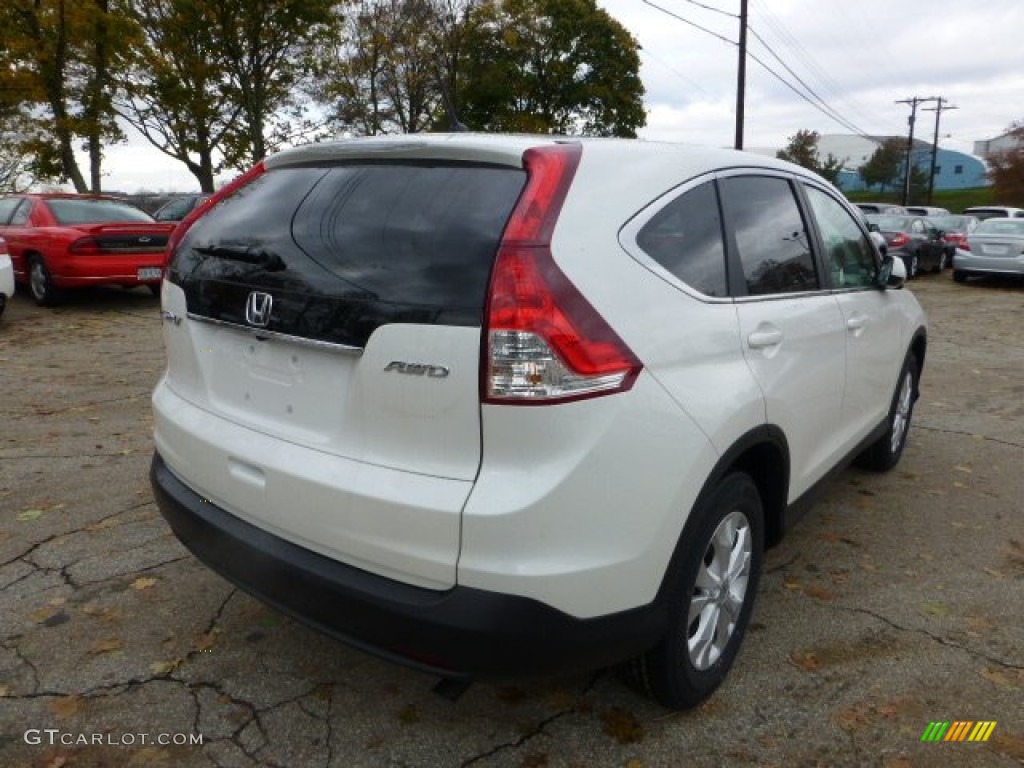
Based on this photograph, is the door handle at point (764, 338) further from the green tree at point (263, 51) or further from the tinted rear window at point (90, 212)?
the green tree at point (263, 51)

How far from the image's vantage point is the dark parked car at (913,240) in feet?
56.4

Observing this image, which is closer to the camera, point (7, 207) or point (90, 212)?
point (90, 212)

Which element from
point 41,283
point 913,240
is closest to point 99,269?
point 41,283

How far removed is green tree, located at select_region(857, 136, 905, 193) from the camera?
70.2 meters

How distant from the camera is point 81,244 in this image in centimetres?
975

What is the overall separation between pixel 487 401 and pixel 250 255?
0.92 m

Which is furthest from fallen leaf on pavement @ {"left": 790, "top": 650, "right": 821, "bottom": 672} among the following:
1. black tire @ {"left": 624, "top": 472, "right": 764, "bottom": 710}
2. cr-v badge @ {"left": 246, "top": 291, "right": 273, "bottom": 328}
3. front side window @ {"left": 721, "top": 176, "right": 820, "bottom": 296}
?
cr-v badge @ {"left": 246, "top": 291, "right": 273, "bottom": 328}

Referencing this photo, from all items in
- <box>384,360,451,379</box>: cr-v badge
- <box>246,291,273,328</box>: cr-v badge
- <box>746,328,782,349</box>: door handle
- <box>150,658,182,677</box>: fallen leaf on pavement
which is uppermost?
<box>246,291,273,328</box>: cr-v badge

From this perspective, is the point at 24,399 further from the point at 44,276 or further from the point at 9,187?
the point at 9,187

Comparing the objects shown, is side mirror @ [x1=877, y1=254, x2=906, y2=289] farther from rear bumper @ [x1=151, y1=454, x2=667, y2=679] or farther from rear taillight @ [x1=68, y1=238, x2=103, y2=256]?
rear taillight @ [x1=68, y1=238, x2=103, y2=256]

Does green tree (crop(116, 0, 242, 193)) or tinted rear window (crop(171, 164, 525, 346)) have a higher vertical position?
green tree (crop(116, 0, 242, 193))

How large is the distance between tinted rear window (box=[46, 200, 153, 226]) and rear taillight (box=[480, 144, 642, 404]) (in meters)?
9.95

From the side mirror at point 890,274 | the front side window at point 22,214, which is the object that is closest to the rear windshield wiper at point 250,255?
the side mirror at point 890,274

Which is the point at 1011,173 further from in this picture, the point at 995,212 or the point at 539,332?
the point at 539,332
